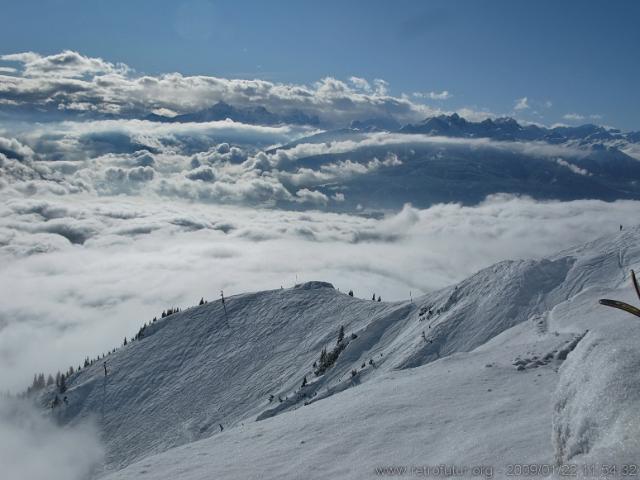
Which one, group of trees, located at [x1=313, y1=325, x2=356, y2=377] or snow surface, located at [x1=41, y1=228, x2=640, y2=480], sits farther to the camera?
group of trees, located at [x1=313, y1=325, x2=356, y2=377]

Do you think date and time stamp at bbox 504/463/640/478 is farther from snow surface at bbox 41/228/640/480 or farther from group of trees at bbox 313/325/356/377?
group of trees at bbox 313/325/356/377

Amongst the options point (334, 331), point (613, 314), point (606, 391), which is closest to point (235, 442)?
point (606, 391)

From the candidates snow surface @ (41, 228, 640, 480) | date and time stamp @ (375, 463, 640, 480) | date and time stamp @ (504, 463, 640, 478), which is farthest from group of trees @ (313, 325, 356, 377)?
date and time stamp @ (504, 463, 640, 478)

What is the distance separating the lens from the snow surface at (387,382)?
18.5 meters

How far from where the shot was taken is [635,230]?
282ft

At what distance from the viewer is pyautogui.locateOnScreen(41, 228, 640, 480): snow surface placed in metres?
18.5

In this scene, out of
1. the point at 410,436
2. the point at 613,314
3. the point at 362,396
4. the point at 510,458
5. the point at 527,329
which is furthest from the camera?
the point at 527,329

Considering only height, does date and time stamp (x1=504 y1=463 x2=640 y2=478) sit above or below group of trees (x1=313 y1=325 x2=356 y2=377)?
above

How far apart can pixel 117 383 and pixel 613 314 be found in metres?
91.2

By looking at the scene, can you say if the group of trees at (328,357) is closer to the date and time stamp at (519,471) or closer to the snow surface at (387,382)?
the snow surface at (387,382)

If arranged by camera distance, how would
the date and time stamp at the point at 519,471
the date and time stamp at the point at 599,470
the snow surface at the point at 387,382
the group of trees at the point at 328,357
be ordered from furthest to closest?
1. the group of trees at the point at 328,357
2. the snow surface at the point at 387,382
3. the date and time stamp at the point at 519,471
4. the date and time stamp at the point at 599,470

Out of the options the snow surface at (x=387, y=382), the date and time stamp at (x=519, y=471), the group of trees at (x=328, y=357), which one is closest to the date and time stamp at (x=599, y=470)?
the date and time stamp at (x=519, y=471)

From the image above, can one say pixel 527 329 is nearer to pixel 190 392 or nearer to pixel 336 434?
pixel 336 434

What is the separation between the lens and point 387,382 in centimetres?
3688
